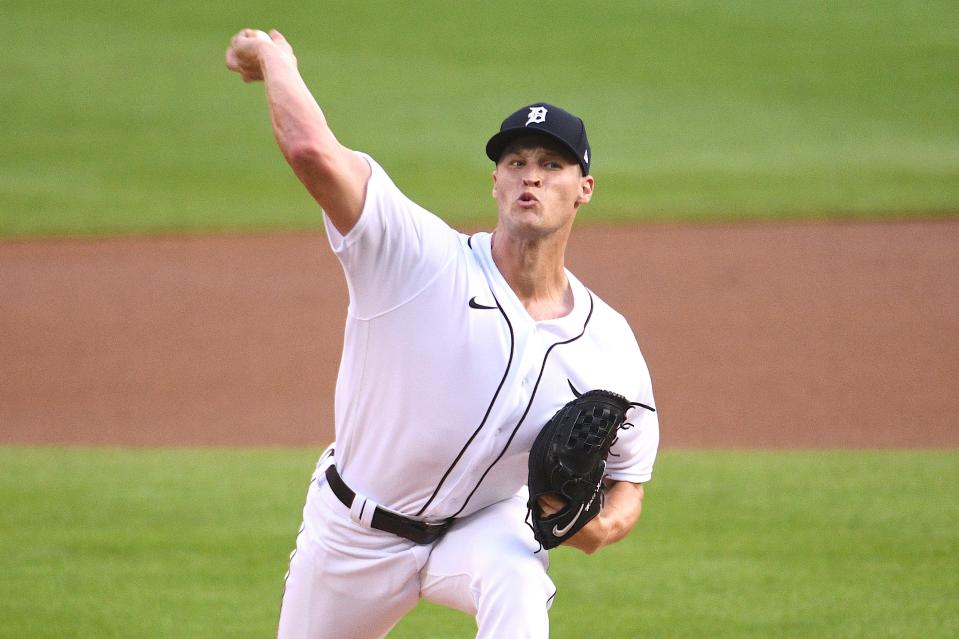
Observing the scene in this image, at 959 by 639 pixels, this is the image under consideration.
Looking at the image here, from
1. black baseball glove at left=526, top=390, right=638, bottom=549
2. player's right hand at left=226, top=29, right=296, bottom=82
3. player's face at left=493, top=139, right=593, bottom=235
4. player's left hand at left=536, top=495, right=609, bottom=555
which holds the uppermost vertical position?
player's right hand at left=226, top=29, right=296, bottom=82

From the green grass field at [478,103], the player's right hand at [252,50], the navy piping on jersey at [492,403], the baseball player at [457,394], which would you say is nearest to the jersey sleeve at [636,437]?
the baseball player at [457,394]

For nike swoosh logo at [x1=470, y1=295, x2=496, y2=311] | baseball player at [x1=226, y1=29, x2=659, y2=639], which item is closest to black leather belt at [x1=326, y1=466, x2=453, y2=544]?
baseball player at [x1=226, y1=29, x2=659, y2=639]

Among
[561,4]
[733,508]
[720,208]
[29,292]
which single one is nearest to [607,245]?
[720,208]

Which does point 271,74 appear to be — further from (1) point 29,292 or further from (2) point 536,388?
(1) point 29,292

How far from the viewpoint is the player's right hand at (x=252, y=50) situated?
12.4ft

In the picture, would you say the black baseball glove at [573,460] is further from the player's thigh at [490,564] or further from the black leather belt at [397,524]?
the black leather belt at [397,524]

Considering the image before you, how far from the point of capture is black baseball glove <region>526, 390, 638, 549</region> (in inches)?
155

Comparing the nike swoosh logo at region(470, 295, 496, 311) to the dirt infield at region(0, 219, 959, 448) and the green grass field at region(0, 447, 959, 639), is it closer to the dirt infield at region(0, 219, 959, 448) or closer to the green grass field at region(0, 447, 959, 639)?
the green grass field at region(0, 447, 959, 639)

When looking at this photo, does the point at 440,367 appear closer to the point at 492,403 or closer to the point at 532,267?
the point at 492,403

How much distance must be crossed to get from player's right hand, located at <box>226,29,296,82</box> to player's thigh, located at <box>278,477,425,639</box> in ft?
4.60

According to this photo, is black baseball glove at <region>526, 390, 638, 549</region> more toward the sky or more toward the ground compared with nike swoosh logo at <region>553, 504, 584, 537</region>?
more toward the sky

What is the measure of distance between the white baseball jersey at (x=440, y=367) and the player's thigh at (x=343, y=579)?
13cm

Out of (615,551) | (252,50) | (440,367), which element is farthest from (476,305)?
(615,551)

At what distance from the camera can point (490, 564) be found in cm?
402
